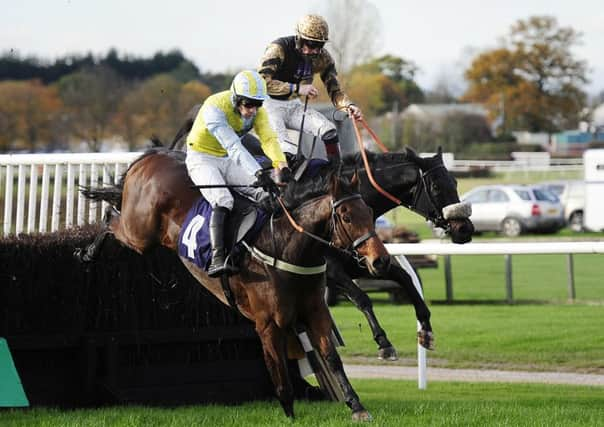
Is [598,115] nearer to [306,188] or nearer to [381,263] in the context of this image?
[306,188]

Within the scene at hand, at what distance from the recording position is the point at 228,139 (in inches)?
299

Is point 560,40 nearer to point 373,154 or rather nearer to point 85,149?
point 85,149

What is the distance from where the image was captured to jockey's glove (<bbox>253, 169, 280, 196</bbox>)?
24.1ft

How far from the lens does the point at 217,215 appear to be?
7.56 meters

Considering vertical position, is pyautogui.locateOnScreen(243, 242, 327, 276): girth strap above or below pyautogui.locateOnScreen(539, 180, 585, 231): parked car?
above

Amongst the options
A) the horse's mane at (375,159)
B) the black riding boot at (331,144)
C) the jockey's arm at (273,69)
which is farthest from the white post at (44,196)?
the horse's mane at (375,159)

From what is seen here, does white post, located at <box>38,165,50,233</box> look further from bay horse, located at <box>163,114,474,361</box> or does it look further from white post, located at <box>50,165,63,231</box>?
bay horse, located at <box>163,114,474,361</box>

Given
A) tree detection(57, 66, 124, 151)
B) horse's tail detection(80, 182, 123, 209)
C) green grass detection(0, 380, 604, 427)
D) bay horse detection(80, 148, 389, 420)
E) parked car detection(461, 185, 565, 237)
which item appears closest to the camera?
bay horse detection(80, 148, 389, 420)

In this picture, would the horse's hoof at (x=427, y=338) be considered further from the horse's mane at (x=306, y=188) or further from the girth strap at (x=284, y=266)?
the horse's mane at (x=306, y=188)

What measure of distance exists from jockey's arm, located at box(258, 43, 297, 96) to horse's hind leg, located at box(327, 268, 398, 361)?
1.47 meters

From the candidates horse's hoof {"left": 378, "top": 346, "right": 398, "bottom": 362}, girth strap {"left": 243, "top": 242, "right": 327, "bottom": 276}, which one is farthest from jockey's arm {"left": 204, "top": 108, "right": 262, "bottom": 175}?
horse's hoof {"left": 378, "top": 346, "right": 398, "bottom": 362}

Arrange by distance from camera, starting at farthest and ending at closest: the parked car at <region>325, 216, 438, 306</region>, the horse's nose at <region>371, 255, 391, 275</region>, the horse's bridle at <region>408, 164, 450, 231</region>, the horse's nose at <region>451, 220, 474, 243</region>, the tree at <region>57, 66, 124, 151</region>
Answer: the tree at <region>57, 66, 124, 151</region>
the parked car at <region>325, 216, 438, 306</region>
the horse's bridle at <region>408, 164, 450, 231</region>
the horse's nose at <region>451, 220, 474, 243</region>
the horse's nose at <region>371, 255, 391, 275</region>

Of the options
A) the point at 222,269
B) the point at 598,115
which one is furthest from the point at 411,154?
the point at 598,115

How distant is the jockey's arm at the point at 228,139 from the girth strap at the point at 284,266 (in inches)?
21.3
